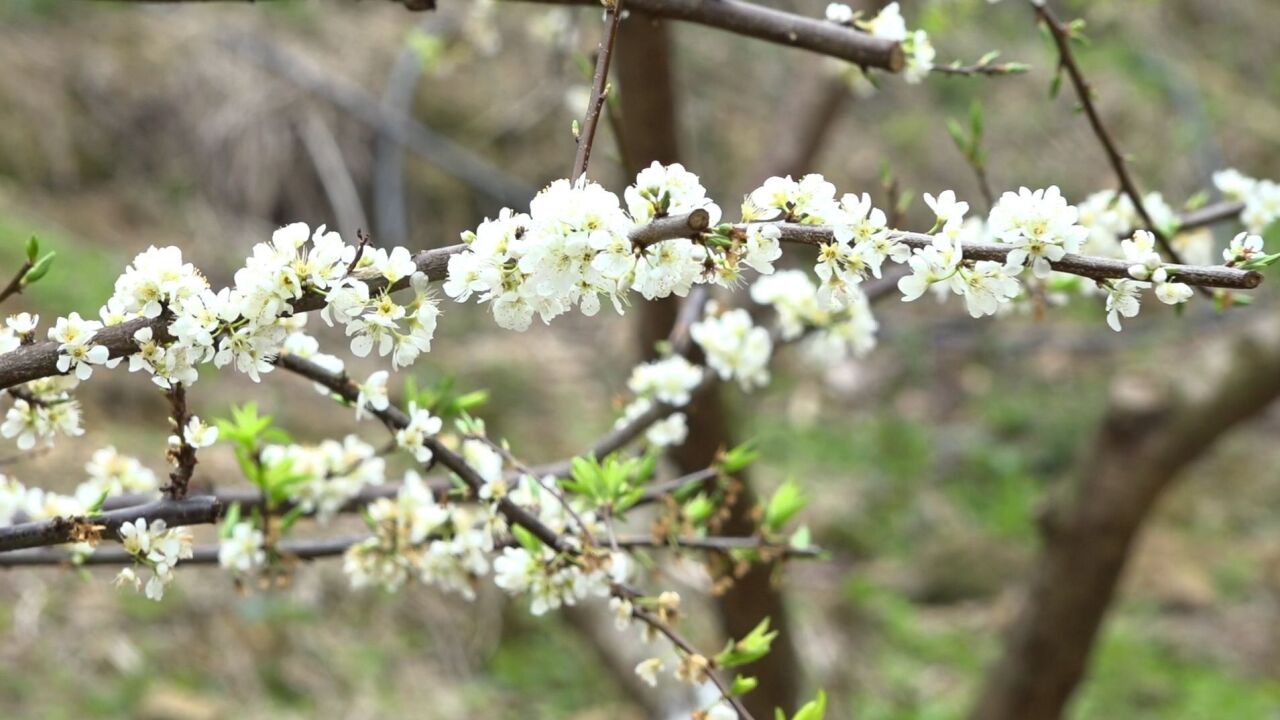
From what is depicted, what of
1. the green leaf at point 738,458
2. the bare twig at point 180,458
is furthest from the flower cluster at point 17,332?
the green leaf at point 738,458

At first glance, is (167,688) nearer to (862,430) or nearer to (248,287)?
(248,287)

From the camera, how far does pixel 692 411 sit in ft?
6.84

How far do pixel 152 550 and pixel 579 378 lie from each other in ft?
15.0

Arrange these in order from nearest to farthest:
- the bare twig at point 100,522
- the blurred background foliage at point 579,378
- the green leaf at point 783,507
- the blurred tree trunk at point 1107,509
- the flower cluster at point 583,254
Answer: the flower cluster at point 583,254 < the bare twig at point 100,522 < the green leaf at point 783,507 < the blurred tree trunk at point 1107,509 < the blurred background foliage at point 579,378

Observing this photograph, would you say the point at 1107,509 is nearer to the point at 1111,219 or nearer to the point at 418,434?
the point at 1111,219

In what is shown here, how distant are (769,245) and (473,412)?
3.27 metres

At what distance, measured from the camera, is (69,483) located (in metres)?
3.32

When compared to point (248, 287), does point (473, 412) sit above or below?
above

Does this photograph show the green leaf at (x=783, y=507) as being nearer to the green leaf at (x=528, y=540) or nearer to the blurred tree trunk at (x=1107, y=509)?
the green leaf at (x=528, y=540)

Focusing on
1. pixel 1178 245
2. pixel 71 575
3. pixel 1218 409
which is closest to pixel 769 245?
pixel 1178 245

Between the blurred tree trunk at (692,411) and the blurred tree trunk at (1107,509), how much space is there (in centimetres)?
65

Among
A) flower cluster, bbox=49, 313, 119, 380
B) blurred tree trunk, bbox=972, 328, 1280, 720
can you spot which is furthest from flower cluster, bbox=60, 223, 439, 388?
blurred tree trunk, bbox=972, 328, 1280, 720

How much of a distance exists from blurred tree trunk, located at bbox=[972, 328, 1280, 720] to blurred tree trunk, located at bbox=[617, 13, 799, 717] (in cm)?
65

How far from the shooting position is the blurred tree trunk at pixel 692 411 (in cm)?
224
